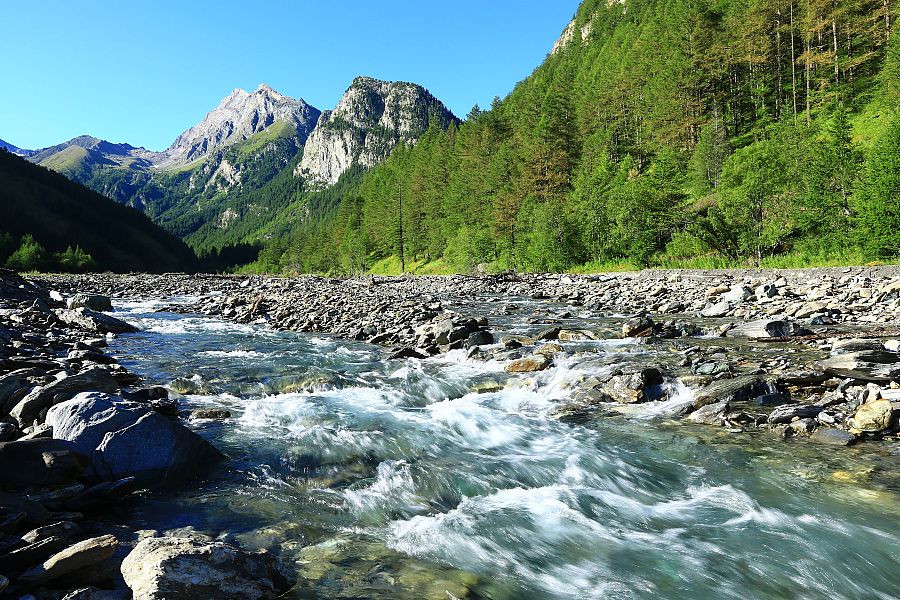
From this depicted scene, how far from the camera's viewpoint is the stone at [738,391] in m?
9.15

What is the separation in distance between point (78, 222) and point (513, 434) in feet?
680

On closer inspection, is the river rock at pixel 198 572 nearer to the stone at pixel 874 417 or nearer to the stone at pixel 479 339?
the stone at pixel 874 417

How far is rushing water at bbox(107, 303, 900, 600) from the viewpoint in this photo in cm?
Result: 476

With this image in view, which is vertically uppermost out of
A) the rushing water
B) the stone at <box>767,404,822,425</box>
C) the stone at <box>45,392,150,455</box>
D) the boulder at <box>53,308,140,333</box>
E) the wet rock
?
the boulder at <box>53,308,140,333</box>

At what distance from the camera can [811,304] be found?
18.5m

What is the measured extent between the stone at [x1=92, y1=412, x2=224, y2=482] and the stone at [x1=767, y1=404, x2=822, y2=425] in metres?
9.74

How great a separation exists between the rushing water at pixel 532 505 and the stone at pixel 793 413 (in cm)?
84

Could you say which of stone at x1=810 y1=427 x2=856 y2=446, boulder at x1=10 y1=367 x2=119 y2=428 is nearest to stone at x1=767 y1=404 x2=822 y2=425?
stone at x1=810 y1=427 x2=856 y2=446

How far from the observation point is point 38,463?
18.6 ft

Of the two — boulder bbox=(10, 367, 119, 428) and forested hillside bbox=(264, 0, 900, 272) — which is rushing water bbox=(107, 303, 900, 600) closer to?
boulder bbox=(10, 367, 119, 428)

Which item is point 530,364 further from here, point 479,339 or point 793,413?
point 793,413

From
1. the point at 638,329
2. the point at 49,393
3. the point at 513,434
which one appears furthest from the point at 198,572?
the point at 638,329

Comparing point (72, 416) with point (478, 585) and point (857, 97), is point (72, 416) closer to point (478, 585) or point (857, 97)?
point (478, 585)

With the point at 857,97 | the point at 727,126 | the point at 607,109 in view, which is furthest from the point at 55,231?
the point at 857,97
